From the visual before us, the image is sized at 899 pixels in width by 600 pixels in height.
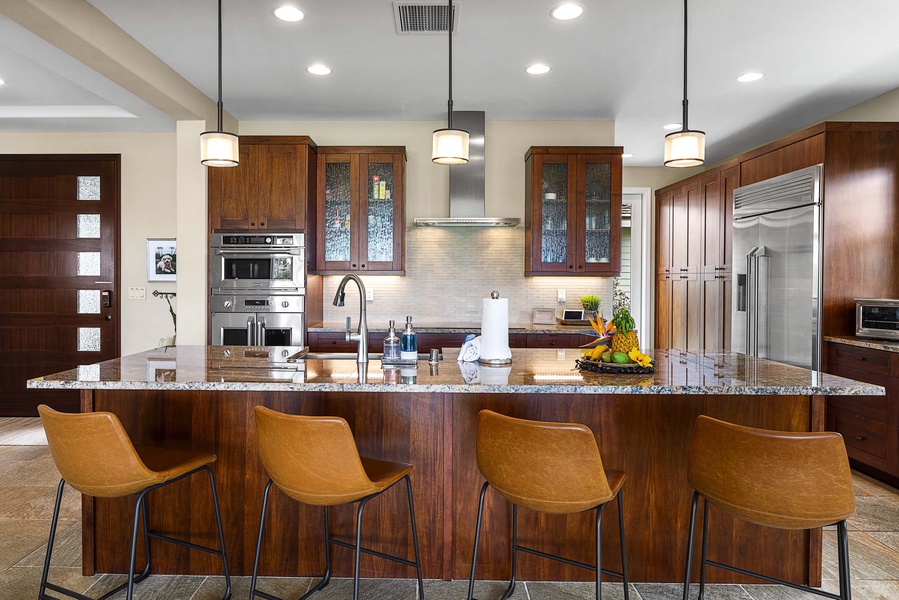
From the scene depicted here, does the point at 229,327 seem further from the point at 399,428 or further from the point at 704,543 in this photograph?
the point at 704,543

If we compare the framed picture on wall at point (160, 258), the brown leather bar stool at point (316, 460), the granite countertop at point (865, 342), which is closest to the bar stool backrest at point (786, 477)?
the brown leather bar stool at point (316, 460)

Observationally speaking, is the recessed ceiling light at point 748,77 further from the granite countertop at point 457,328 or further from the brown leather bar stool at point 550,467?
the brown leather bar stool at point 550,467

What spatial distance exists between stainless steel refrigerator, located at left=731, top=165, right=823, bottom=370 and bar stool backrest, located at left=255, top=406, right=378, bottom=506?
366 cm

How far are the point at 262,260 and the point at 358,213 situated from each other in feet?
2.93

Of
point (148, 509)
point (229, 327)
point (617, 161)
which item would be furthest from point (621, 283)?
point (148, 509)

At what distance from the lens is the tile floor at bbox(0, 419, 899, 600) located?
90.5 inches

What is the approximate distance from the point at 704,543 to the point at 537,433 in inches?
30.9

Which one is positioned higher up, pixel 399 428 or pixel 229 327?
pixel 229 327

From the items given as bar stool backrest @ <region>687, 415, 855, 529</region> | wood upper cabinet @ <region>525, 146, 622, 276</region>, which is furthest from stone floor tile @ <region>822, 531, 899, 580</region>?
wood upper cabinet @ <region>525, 146, 622, 276</region>

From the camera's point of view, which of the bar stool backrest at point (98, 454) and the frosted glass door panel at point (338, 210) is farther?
the frosted glass door panel at point (338, 210)

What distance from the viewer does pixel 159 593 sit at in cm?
229

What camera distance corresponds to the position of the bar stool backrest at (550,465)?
176 cm

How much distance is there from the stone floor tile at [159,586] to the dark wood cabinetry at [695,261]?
482cm

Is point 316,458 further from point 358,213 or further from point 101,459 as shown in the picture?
point 358,213
